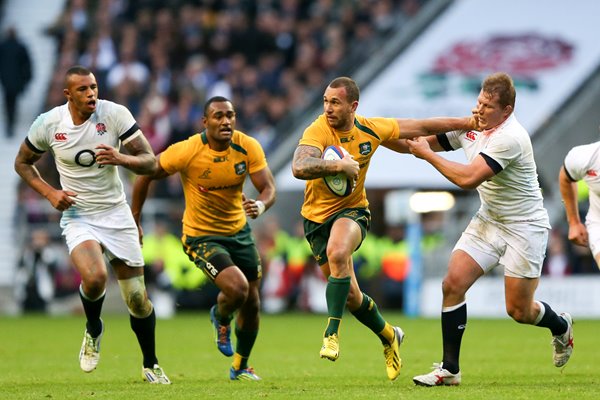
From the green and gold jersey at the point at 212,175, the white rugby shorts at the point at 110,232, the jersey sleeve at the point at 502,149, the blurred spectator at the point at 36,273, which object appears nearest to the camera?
the jersey sleeve at the point at 502,149

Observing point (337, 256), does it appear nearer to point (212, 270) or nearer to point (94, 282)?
point (212, 270)

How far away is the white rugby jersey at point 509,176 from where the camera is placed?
958 cm

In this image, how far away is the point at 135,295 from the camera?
34.4ft

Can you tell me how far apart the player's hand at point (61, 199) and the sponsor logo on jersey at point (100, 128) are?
22.7 inches

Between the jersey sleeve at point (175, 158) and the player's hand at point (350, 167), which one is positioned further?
the jersey sleeve at point (175, 158)

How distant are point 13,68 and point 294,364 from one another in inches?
588

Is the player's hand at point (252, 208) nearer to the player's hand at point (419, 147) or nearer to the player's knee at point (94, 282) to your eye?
the player's knee at point (94, 282)

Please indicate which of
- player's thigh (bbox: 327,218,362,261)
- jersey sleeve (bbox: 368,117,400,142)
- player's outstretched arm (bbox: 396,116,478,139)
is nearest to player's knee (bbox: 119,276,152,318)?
player's thigh (bbox: 327,218,362,261)

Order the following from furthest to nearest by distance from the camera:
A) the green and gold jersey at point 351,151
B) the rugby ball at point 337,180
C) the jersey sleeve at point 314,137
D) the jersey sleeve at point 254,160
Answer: the jersey sleeve at point 254,160
the green and gold jersey at point 351,151
the jersey sleeve at point 314,137
the rugby ball at point 337,180

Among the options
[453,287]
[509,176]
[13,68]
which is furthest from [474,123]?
[13,68]

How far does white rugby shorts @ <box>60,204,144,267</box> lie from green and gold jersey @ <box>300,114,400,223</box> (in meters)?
1.52

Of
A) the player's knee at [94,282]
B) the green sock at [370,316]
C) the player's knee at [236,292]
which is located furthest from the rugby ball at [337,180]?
the player's knee at [94,282]

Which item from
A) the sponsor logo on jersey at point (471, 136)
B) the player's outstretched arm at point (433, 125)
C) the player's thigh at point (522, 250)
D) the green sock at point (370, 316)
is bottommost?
the green sock at point (370, 316)

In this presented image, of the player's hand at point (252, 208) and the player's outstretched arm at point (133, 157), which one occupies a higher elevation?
the player's outstretched arm at point (133, 157)
